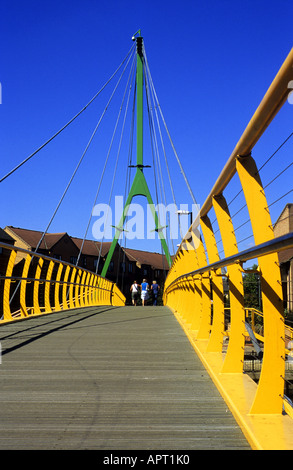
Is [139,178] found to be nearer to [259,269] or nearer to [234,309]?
[234,309]

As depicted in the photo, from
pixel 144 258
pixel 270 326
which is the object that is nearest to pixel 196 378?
pixel 270 326

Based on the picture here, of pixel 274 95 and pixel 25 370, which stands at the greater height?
pixel 274 95

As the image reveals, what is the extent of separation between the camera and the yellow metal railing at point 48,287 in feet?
24.1

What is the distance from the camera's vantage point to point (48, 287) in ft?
32.8

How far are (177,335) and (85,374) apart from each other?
7.88 ft

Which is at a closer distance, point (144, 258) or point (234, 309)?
point (234, 309)

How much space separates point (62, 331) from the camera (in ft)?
20.9

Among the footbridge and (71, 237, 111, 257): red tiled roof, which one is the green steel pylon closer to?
the footbridge

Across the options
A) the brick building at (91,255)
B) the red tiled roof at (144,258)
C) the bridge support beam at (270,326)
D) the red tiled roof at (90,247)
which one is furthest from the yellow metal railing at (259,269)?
the red tiled roof at (144,258)

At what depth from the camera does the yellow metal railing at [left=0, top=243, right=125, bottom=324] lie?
24.1 feet

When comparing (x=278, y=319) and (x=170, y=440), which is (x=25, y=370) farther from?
(x=278, y=319)

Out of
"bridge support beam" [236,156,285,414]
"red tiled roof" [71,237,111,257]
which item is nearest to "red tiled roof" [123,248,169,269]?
"red tiled roof" [71,237,111,257]
